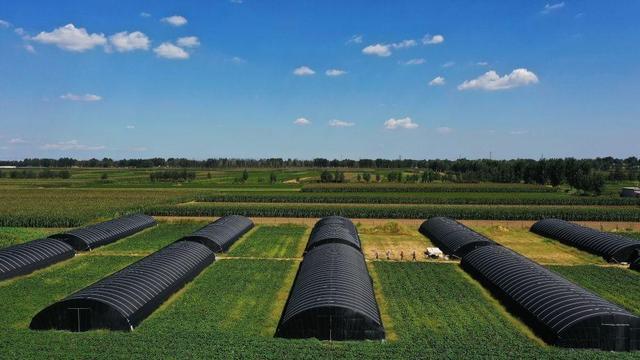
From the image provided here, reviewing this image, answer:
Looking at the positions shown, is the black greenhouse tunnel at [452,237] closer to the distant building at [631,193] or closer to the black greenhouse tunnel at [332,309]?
the black greenhouse tunnel at [332,309]

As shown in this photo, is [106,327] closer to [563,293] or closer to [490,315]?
[490,315]

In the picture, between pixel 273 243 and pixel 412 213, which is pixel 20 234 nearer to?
pixel 273 243

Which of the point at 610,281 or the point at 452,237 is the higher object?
the point at 452,237

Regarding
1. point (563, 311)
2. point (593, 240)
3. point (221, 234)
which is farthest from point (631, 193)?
point (221, 234)

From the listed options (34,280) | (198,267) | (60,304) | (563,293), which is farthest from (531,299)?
(34,280)

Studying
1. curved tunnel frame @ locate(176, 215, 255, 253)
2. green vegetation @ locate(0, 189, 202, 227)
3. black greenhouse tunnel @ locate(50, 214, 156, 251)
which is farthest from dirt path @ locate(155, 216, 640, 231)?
green vegetation @ locate(0, 189, 202, 227)
